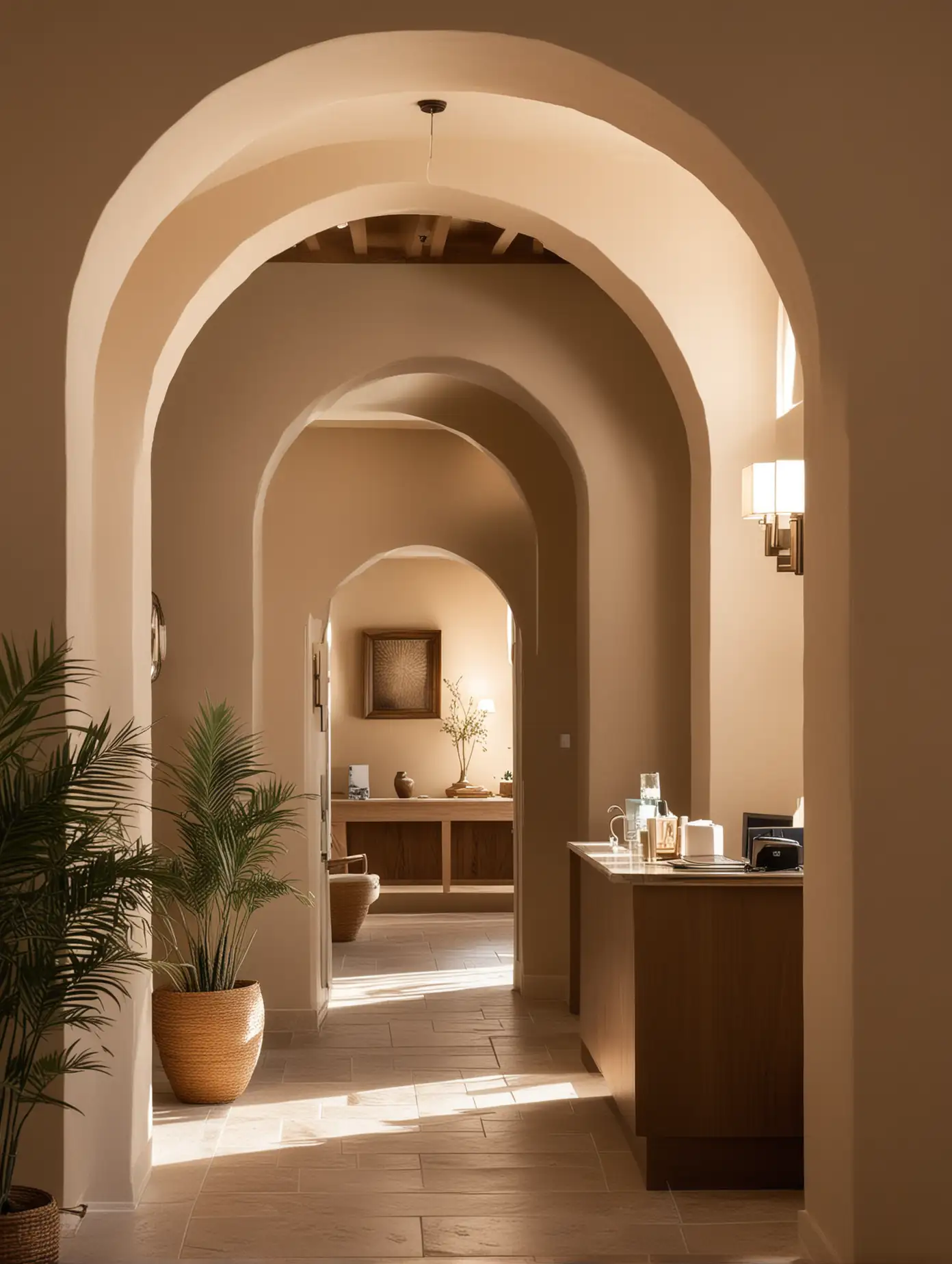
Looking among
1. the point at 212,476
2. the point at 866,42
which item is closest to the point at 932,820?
the point at 866,42

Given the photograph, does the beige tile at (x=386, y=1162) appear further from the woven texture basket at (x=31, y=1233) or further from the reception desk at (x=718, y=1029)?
the woven texture basket at (x=31, y=1233)

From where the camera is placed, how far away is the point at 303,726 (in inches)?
286

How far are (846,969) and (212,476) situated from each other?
13.9ft

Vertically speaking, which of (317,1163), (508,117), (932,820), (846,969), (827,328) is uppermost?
(508,117)

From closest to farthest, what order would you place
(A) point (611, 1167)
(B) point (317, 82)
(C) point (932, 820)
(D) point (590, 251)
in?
(C) point (932, 820) < (B) point (317, 82) < (A) point (611, 1167) < (D) point (590, 251)

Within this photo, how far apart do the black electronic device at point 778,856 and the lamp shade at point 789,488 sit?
120cm

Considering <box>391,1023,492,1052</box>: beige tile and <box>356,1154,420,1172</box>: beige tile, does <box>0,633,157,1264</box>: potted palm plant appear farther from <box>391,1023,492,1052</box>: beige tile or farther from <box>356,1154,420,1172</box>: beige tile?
<box>391,1023,492,1052</box>: beige tile

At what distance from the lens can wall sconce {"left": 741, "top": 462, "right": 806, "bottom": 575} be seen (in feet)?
16.5

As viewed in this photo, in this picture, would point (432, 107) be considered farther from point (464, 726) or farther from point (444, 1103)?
point (464, 726)

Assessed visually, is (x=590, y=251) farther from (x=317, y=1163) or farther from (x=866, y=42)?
(x=317, y=1163)

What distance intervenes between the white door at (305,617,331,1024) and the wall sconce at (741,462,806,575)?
3.03 meters

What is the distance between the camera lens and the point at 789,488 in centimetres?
505

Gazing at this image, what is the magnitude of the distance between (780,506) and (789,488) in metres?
0.07

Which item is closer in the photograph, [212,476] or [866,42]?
[866,42]
